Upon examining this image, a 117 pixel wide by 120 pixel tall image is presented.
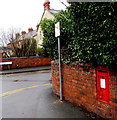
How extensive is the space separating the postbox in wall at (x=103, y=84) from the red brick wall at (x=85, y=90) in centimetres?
10

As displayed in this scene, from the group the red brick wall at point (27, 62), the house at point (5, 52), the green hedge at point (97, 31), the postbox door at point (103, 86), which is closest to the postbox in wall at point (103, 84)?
the postbox door at point (103, 86)

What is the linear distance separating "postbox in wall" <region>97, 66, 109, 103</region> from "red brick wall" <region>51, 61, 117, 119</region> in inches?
3.9

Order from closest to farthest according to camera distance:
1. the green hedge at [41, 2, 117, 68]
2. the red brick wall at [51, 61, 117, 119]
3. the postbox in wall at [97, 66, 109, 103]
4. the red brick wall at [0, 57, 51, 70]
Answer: the green hedge at [41, 2, 117, 68] → the red brick wall at [51, 61, 117, 119] → the postbox in wall at [97, 66, 109, 103] → the red brick wall at [0, 57, 51, 70]

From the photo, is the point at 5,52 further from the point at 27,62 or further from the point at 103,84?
the point at 103,84

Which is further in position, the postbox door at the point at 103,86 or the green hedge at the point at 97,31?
the postbox door at the point at 103,86

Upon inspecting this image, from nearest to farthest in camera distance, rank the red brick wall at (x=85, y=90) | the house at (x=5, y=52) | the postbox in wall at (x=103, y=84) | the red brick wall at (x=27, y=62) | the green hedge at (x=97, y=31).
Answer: the green hedge at (x=97, y=31) → the red brick wall at (x=85, y=90) → the postbox in wall at (x=103, y=84) → the red brick wall at (x=27, y=62) → the house at (x=5, y=52)

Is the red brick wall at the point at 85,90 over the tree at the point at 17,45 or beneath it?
beneath

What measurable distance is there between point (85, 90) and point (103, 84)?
2.10 feet

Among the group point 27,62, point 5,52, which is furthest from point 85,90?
point 5,52

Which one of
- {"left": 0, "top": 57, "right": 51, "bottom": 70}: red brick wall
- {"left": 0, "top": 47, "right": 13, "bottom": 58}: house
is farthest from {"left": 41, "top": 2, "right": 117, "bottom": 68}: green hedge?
{"left": 0, "top": 47, "right": 13, "bottom": 58}: house

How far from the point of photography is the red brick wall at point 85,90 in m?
2.96

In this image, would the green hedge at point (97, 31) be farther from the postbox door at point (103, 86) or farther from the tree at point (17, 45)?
the tree at point (17, 45)

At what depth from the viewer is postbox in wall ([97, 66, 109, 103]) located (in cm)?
313

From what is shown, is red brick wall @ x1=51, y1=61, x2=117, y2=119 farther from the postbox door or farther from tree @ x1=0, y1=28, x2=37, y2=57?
tree @ x1=0, y1=28, x2=37, y2=57
